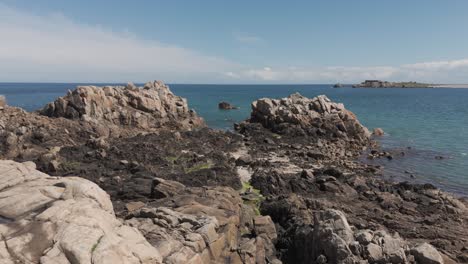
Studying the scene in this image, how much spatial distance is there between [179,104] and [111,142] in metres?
29.3

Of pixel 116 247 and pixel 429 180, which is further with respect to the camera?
pixel 429 180

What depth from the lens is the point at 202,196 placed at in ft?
77.3

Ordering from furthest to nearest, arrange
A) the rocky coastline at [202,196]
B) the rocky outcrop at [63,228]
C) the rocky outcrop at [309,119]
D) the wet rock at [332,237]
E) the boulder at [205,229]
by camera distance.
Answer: the rocky outcrop at [309,119] < the wet rock at [332,237] < the boulder at [205,229] < the rocky coastline at [202,196] < the rocky outcrop at [63,228]

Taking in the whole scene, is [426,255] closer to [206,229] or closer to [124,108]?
[206,229]

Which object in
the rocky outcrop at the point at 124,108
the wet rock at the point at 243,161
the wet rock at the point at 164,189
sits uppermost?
the rocky outcrop at the point at 124,108

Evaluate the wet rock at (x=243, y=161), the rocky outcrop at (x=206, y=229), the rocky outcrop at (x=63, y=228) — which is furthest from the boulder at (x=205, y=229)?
the wet rock at (x=243, y=161)

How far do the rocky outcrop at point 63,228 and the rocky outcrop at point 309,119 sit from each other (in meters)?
47.4

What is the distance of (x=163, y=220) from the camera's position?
60.4 ft

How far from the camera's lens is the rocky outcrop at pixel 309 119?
60397mm

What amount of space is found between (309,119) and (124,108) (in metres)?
31.8

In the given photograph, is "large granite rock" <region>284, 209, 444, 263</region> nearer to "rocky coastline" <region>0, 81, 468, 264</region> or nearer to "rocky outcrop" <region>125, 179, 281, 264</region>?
"rocky coastline" <region>0, 81, 468, 264</region>

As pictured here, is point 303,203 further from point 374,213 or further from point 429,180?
point 429,180

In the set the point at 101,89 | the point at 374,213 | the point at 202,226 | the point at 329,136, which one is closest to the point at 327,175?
the point at 374,213

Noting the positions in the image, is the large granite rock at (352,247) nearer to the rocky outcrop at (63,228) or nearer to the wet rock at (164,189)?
the rocky outcrop at (63,228)
